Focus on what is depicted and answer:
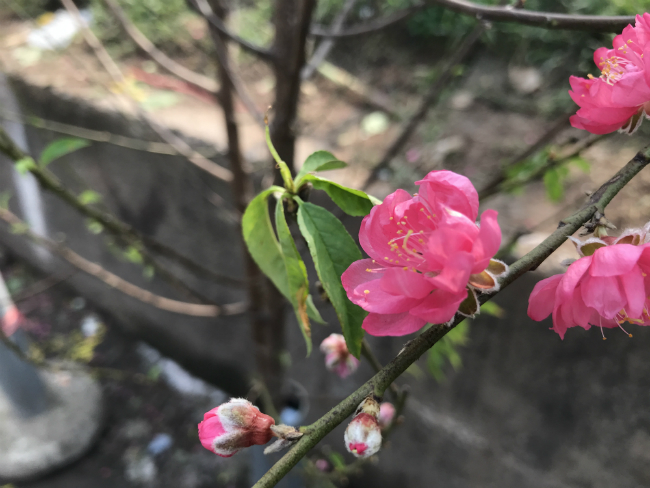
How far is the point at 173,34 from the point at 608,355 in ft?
6.88

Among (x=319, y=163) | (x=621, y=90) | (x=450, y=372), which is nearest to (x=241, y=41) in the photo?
(x=319, y=163)

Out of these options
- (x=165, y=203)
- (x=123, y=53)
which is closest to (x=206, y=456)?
(x=165, y=203)

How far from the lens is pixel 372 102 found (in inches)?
72.3

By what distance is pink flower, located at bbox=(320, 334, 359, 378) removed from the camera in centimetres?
55

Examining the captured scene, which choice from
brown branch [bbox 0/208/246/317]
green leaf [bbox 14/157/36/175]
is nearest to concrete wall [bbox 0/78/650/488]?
brown branch [bbox 0/208/246/317]

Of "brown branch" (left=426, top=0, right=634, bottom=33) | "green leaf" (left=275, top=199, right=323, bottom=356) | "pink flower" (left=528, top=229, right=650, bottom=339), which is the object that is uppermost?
"brown branch" (left=426, top=0, right=634, bottom=33)

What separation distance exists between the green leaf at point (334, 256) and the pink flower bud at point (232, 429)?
0.26ft

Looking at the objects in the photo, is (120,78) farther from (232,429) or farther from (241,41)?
(232,429)

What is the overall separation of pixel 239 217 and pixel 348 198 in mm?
700

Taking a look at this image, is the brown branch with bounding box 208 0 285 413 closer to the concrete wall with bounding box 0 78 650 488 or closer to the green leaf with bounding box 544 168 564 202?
the concrete wall with bounding box 0 78 650 488

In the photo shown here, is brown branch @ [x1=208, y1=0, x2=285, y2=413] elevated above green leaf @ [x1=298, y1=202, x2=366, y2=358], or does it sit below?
below

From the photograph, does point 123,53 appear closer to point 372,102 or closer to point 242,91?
point 372,102

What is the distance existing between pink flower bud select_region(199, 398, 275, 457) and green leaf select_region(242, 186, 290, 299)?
0.10 metres

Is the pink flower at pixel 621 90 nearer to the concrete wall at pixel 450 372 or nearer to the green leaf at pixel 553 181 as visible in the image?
the green leaf at pixel 553 181
